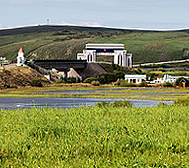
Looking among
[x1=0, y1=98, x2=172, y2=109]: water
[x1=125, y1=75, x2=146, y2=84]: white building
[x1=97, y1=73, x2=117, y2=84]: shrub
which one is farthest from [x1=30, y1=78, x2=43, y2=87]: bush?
[x1=0, y1=98, x2=172, y2=109]: water

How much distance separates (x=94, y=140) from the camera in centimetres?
1588

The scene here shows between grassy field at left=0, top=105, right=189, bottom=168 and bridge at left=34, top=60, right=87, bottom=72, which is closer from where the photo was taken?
grassy field at left=0, top=105, right=189, bottom=168

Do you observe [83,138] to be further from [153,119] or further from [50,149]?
[153,119]

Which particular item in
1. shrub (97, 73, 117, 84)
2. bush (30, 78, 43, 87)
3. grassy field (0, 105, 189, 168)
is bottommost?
shrub (97, 73, 117, 84)

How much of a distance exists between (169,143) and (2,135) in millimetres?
5534

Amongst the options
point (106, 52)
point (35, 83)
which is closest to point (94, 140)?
point (35, 83)

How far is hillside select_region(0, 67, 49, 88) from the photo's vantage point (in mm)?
68000

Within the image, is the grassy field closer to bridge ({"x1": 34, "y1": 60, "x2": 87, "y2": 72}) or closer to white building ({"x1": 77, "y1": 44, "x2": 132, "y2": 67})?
bridge ({"x1": 34, "y1": 60, "x2": 87, "y2": 72})

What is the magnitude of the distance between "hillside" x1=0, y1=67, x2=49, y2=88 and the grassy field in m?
48.5

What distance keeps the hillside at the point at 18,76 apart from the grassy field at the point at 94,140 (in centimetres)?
4846

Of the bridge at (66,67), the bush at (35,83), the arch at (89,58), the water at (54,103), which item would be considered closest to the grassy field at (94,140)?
the water at (54,103)

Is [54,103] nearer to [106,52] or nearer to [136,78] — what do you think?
[136,78]

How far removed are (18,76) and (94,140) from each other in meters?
57.1

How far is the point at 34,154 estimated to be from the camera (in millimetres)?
14602
